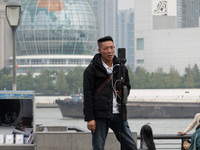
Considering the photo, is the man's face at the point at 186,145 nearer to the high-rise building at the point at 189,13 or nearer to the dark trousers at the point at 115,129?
the dark trousers at the point at 115,129

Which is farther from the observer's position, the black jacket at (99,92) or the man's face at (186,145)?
the man's face at (186,145)

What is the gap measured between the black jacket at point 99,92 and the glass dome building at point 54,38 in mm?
126179

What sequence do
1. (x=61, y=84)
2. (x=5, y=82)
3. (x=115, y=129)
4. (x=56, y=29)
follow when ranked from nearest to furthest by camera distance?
(x=115, y=129) < (x=61, y=84) < (x=5, y=82) < (x=56, y=29)

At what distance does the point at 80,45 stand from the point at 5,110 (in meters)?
128

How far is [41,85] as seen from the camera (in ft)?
389

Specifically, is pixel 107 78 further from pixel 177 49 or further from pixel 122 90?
pixel 177 49

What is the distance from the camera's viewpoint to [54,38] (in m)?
136

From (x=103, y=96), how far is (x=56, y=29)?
130 m

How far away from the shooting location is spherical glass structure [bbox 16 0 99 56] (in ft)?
446

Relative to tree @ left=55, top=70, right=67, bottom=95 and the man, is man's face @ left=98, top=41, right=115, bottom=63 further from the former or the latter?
tree @ left=55, top=70, right=67, bottom=95

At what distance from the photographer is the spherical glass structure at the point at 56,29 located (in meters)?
136

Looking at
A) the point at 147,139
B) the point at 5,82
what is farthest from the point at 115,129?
the point at 5,82

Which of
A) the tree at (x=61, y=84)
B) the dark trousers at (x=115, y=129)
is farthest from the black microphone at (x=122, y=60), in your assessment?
the tree at (x=61, y=84)

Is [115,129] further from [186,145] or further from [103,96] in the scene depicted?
[186,145]
